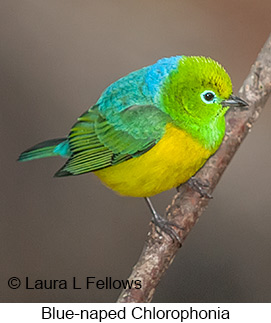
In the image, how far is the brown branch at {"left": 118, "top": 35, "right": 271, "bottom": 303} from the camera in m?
3.35

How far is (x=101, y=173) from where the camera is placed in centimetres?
356

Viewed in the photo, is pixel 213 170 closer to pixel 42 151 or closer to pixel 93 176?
pixel 42 151

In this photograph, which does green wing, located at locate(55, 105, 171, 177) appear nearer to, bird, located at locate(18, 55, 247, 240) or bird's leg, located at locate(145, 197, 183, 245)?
bird, located at locate(18, 55, 247, 240)

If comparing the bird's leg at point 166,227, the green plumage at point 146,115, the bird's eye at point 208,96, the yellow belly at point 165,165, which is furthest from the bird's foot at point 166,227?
the bird's eye at point 208,96

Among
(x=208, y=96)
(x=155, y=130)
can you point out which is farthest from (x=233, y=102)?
(x=155, y=130)

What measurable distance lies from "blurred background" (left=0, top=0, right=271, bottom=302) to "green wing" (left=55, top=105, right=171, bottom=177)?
3.56 ft

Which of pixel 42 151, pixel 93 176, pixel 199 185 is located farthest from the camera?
pixel 93 176

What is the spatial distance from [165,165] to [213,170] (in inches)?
17.0

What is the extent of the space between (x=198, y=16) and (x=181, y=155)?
2.29 metres

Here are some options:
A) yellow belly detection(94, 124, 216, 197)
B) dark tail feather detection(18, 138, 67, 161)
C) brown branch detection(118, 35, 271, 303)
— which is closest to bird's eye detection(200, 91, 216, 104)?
yellow belly detection(94, 124, 216, 197)

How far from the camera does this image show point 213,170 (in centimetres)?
366

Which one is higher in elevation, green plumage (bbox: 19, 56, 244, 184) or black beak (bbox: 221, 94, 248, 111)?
black beak (bbox: 221, 94, 248, 111)

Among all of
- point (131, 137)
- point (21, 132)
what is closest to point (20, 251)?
point (21, 132)

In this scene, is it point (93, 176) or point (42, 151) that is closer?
point (42, 151)
